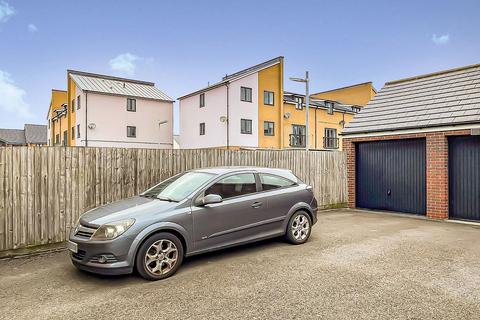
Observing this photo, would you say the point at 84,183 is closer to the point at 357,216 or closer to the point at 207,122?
the point at 357,216

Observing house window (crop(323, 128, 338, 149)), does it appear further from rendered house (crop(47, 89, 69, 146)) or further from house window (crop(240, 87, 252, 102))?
rendered house (crop(47, 89, 69, 146))

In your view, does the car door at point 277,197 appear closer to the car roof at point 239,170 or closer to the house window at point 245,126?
the car roof at point 239,170

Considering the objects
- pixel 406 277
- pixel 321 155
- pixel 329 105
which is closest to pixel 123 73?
pixel 329 105

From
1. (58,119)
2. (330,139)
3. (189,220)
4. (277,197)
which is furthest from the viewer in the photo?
(58,119)

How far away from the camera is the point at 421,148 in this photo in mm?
9523

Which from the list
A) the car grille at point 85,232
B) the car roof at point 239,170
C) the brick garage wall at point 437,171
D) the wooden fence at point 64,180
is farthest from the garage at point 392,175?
the car grille at point 85,232

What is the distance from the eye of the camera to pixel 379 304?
3.58 meters

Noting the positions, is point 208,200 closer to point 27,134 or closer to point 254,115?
point 254,115

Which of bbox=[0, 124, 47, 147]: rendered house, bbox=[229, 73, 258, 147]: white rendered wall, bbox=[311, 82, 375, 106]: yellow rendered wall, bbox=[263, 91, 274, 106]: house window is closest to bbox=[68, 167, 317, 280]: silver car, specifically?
bbox=[229, 73, 258, 147]: white rendered wall

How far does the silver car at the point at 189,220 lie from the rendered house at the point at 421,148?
4.76m

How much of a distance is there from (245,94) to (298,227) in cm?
2327

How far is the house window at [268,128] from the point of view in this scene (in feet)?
97.0

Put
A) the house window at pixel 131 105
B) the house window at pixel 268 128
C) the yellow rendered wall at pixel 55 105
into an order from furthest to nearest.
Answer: the yellow rendered wall at pixel 55 105, the house window at pixel 131 105, the house window at pixel 268 128

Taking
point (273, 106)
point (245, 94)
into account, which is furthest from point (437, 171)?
point (273, 106)
